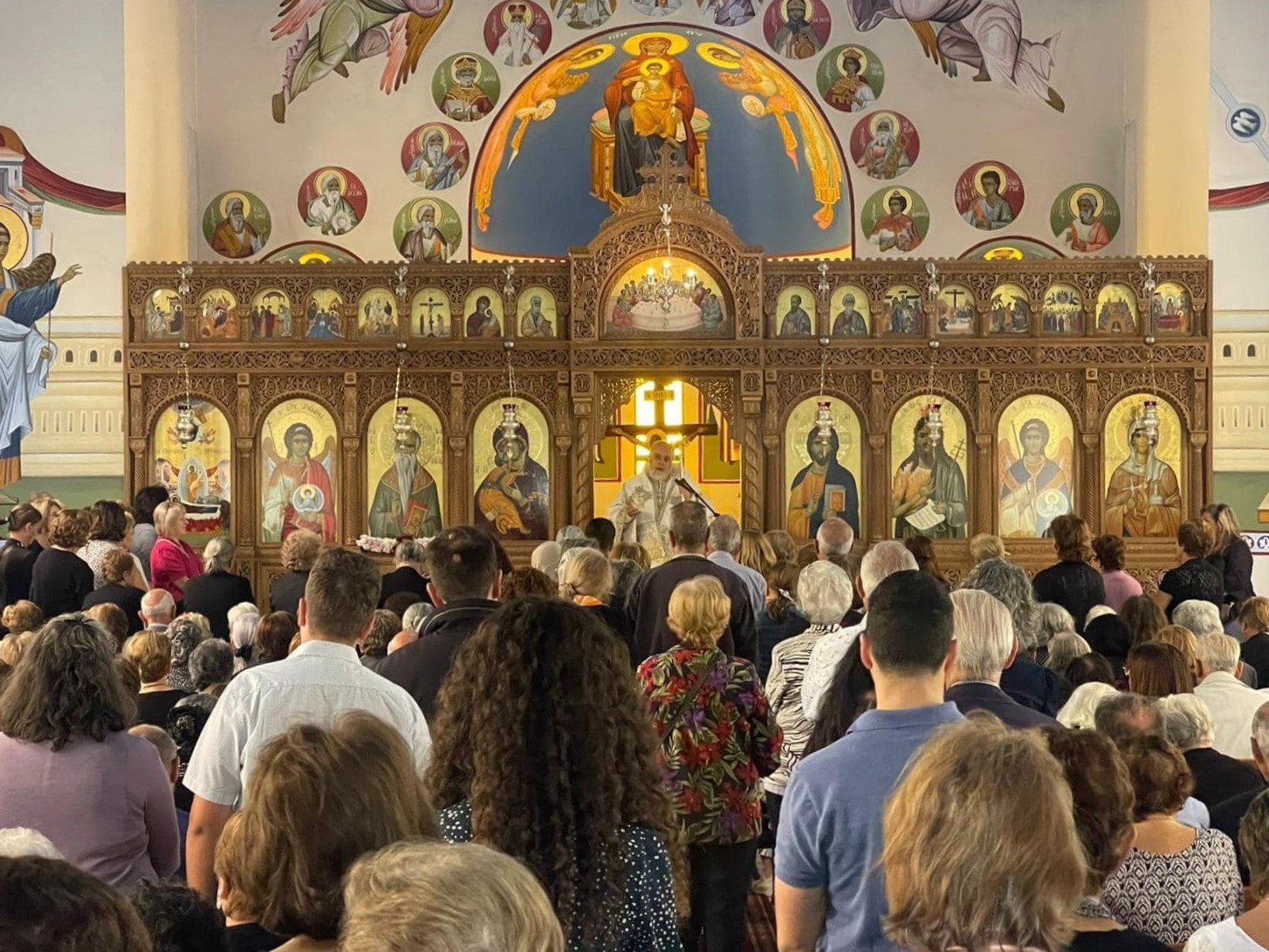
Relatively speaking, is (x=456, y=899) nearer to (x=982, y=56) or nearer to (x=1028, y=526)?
(x=1028, y=526)

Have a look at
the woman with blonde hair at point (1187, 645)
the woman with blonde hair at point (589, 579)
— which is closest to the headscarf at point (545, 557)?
the woman with blonde hair at point (589, 579)

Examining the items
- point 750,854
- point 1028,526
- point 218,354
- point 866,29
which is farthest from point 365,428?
point 750,854

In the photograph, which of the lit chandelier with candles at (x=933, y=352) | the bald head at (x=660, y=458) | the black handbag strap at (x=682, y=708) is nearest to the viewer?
the black handbag strap at (x=682, y=708)

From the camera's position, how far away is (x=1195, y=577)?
943 centimetres

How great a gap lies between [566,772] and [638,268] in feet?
39.4

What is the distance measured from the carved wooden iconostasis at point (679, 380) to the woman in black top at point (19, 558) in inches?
185

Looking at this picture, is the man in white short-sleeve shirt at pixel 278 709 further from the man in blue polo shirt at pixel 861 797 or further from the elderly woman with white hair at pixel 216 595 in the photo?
the elderly woman with white hair at pixel 216 595

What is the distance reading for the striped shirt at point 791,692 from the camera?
238 inches

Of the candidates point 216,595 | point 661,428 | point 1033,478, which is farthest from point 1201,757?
point 1033,478

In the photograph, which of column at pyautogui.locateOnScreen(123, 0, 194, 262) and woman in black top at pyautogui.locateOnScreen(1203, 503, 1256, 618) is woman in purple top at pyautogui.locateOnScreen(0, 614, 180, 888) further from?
column at pyautogui.locateOnScreen(123, 0, 194, 262)

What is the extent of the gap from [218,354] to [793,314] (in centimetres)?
542

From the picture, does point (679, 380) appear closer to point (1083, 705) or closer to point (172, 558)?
point (172, 558)

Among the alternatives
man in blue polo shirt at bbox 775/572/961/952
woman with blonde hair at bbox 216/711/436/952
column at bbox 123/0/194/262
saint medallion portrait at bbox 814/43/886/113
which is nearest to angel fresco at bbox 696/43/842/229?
saint medallion portrait at bbox 814/43/886/113

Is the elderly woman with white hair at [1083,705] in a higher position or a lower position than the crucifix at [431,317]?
lower
